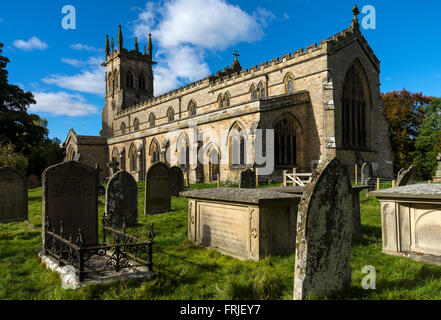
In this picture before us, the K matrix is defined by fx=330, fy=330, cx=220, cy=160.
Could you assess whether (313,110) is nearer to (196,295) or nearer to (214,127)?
(214,127)

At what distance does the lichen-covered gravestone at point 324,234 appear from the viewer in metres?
3.57

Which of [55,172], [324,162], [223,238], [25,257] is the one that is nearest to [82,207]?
[55,172]

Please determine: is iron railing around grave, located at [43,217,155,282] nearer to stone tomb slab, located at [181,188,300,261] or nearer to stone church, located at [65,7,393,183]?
stone tomb slab, located at [181,188,300,261]

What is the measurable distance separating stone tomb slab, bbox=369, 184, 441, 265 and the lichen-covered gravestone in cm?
200

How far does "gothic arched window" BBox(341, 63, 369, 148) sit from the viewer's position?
22.1 metres

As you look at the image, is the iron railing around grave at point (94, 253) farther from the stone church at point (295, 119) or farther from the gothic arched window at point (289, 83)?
the gothic arched window at point (289, 83)

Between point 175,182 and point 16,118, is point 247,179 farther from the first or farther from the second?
point 16,118

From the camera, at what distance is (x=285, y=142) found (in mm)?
20438

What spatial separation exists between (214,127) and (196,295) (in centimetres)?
1879

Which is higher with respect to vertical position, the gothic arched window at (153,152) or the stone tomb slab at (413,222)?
the gothic arched window at (153,152)

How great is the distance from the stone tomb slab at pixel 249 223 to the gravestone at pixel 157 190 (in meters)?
4.90

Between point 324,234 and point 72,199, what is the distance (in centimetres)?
449

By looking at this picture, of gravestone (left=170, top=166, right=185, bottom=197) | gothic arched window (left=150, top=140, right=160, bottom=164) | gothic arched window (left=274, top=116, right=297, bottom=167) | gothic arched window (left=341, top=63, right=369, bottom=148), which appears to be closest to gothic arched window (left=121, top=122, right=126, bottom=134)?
gothic arched window (left=150, top=140, right=160, bottom=164)

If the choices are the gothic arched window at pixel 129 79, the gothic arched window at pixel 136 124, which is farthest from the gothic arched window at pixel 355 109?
the gothic arched window at pixel 129 79
